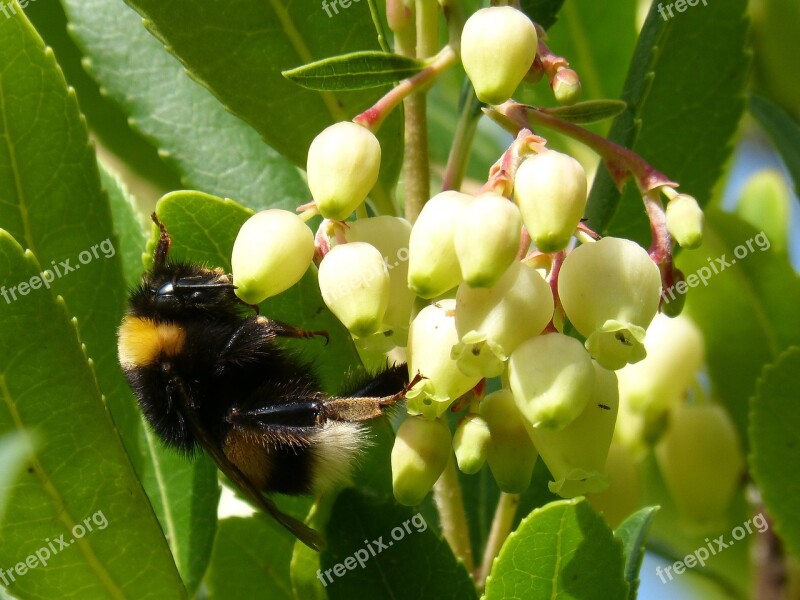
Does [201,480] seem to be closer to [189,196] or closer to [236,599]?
[236,599]

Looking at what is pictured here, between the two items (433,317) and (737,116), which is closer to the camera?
(433,317)

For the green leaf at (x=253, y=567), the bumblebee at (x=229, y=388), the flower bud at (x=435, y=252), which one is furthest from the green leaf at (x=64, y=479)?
the flower bud at (x=435, y=252)

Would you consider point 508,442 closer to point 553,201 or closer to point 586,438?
point 586,438

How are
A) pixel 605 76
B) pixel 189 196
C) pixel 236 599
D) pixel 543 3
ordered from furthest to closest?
pixel 605 76 → pixel 236 599 → pixel 543 3 → pixel 189 196

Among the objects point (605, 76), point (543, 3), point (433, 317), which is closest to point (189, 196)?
point (433, 317)

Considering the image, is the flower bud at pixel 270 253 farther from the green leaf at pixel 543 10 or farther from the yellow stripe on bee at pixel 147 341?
the green leaf at pixel 543 10
